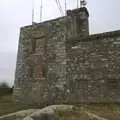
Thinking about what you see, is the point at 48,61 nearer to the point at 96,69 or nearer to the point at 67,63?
the point at 67,63

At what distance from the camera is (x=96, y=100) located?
11.4 metres

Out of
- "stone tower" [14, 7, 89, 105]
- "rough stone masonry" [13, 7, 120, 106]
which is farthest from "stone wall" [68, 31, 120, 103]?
"stone tower" [14, 7, 89, 105]

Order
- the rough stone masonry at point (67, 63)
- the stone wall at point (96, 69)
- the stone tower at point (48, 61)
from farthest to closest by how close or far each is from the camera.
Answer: the stone tower at point (48, 61) → the rough stone masonry at point (67, 63) → the stone wall at point (96, 69)

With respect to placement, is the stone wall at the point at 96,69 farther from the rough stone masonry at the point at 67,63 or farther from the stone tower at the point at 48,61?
the stone tower at the point at 48,61

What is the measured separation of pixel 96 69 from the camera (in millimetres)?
11711

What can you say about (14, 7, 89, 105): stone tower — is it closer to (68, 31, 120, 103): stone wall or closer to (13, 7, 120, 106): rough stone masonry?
(13, 7, 120, 106): rough stone masonry

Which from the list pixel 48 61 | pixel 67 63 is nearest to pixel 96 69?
pixel 67 63

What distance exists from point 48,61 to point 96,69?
3.27 m

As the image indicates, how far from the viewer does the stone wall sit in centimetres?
1125

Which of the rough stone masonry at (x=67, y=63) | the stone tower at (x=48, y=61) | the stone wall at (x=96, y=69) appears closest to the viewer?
the stone wall at (x=96, y=69)

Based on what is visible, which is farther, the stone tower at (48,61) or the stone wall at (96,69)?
the stone tower at (48,61)

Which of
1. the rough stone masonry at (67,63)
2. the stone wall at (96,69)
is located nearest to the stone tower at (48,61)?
the rough stone masonry at (67,63)

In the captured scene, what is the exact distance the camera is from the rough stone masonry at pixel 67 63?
37.7 feet

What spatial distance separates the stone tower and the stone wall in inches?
22.1
